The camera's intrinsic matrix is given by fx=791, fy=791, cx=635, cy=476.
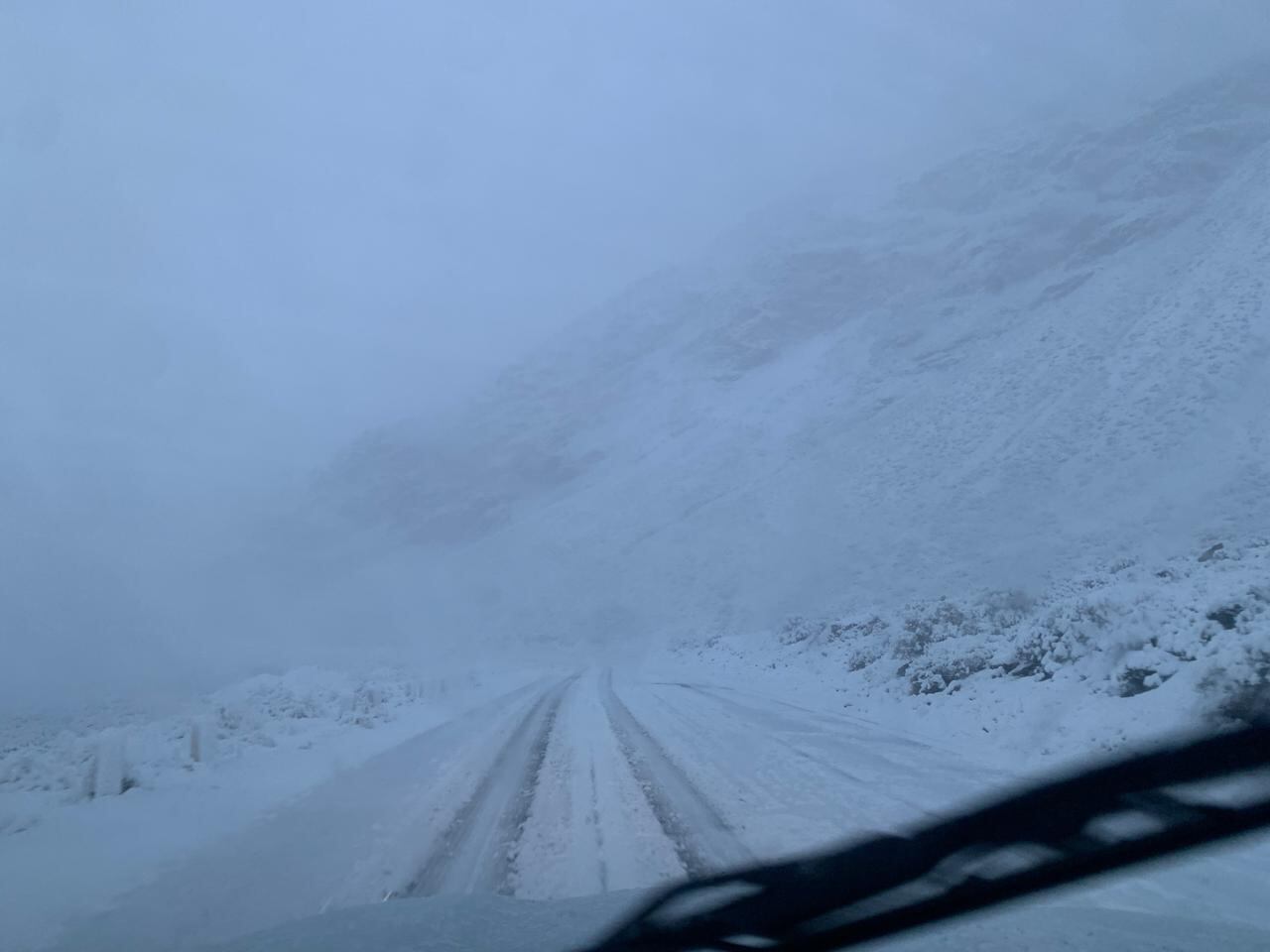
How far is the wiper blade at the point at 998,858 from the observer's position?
3.25 m

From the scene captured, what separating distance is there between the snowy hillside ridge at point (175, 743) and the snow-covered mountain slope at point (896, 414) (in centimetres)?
2078

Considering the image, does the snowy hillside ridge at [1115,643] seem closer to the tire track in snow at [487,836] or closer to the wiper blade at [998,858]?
the wiper blade at [998,858]

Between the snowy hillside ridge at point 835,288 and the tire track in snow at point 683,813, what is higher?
the snowy hillside ridge at point 835,288

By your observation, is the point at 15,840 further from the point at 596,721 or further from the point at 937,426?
the point at 937,426

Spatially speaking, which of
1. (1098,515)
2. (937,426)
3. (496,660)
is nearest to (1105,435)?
(1098,515)

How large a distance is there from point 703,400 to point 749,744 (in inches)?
2534

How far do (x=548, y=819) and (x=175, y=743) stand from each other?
26.3 feet

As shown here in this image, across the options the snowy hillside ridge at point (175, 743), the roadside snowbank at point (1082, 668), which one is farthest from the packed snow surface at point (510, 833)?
the snowy hillside ridge at point (175, 743)

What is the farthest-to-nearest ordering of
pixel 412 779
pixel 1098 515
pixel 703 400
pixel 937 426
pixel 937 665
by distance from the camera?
1. pixel 703 400
2. pixel 937 426
3. pixel 1098 515
4. pixel 937 665
5. pixel 412 779

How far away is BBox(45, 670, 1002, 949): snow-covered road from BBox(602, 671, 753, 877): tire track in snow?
0.06ft

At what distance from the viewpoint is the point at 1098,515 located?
90.9 feet

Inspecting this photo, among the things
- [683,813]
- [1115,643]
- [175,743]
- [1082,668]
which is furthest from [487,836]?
[175,743]

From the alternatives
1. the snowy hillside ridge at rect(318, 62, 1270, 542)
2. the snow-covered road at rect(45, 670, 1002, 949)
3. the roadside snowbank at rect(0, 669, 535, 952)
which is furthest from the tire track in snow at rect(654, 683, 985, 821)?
the snowy hillside ridge at rect(318, 62, 1270, 542)

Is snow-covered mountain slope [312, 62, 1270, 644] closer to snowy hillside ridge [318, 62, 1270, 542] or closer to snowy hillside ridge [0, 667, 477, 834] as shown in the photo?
snowy hillside ridge [318, 62, 1270, 542]
